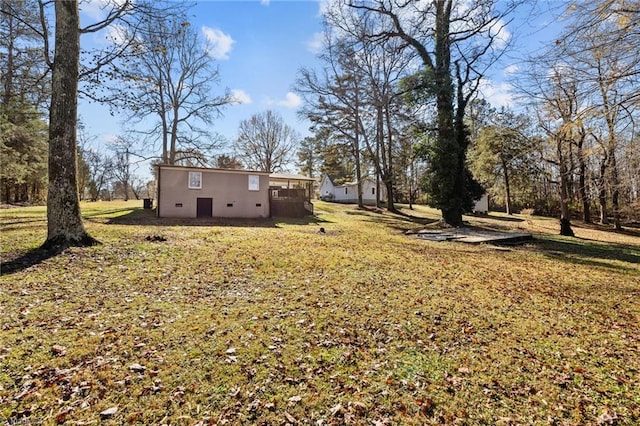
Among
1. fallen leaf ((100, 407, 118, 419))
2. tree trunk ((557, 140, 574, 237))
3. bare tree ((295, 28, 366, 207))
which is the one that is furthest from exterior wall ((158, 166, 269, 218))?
tree trunk ((557, 140, 574, 237))

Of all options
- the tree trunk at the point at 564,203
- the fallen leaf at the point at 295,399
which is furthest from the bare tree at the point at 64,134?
the tree trunk at the point at 564,203

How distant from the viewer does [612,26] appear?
5051 millimetres

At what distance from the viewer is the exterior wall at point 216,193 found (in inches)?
637

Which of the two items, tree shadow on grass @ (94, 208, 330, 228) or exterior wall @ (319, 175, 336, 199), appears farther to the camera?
exterior wall @ (319, 175, 336, 199)

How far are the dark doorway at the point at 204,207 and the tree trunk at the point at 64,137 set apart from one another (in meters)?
9.39

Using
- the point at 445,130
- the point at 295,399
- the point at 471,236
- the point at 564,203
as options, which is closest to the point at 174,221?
the point at 471,236

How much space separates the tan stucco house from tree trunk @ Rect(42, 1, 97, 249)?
8.67 m

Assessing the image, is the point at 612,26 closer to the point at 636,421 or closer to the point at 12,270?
the point at 636,421

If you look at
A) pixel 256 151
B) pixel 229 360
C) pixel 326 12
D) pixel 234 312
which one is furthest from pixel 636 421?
pixel 256 151

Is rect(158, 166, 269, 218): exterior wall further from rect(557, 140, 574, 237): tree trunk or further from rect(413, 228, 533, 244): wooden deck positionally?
rect(557, 140, 574, 237): tree trunk

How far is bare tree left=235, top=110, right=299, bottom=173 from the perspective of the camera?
37500 mm

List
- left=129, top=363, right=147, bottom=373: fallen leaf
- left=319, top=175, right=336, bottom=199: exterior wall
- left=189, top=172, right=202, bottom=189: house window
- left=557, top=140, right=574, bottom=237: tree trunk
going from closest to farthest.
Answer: left=129, top=363, right=147, bottom=373: fallen leaf < left=557, top=140, right=574, bottom=237: tree trunk < left=189, top=172, right=202, bottom=189: house window < left=319, top=175, right=336, bottom=199: exterior wall

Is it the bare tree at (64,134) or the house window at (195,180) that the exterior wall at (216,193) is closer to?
the house window at (195,180)

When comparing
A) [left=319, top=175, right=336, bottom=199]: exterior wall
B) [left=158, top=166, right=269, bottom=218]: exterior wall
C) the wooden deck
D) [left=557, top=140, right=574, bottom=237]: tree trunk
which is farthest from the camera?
[left=319, top=175, right=336, bottom=199]: exterior wall
